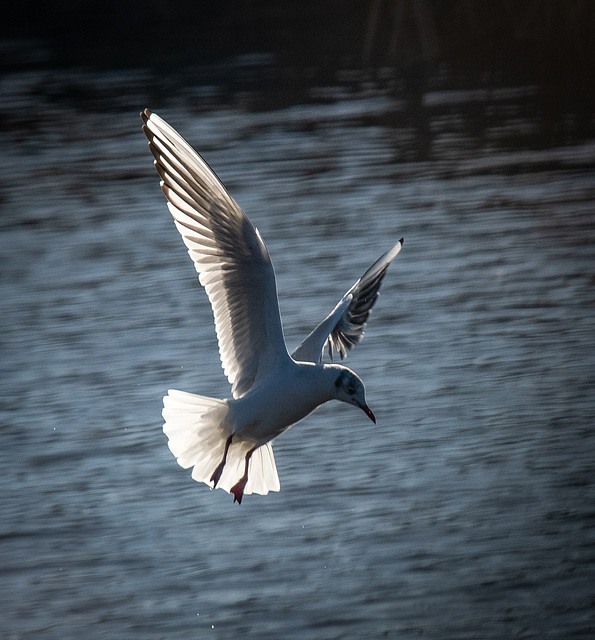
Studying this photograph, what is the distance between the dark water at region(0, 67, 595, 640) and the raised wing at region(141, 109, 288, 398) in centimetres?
81

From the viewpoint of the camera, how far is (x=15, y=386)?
24.5ft

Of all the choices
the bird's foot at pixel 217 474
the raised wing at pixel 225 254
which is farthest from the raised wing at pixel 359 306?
the bird's foot at pixel 217 474

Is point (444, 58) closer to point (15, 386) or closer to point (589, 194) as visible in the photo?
point (589, 194)

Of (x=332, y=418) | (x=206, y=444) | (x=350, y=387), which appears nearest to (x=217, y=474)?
(x=206, y=444)

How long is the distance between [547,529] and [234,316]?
156 cm

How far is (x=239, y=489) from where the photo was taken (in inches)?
212

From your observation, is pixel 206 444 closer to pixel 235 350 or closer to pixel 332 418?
pixel 235 350

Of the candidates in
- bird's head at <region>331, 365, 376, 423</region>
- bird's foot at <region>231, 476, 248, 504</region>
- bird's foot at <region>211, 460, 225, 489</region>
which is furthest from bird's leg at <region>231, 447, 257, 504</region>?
bird's head at <region>331, 365, 376, 423</region>

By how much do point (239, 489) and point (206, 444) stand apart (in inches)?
9.6

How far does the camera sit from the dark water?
498 centimetres

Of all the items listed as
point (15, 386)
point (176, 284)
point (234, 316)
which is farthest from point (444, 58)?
point (234, 316)

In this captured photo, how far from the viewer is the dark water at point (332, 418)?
16.3 feet

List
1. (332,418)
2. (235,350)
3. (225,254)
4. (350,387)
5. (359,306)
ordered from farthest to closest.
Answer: (332,418), (359,306), (235,350), (225,254), (350,387)

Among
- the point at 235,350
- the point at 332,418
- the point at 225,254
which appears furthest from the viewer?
the point at 332,418
